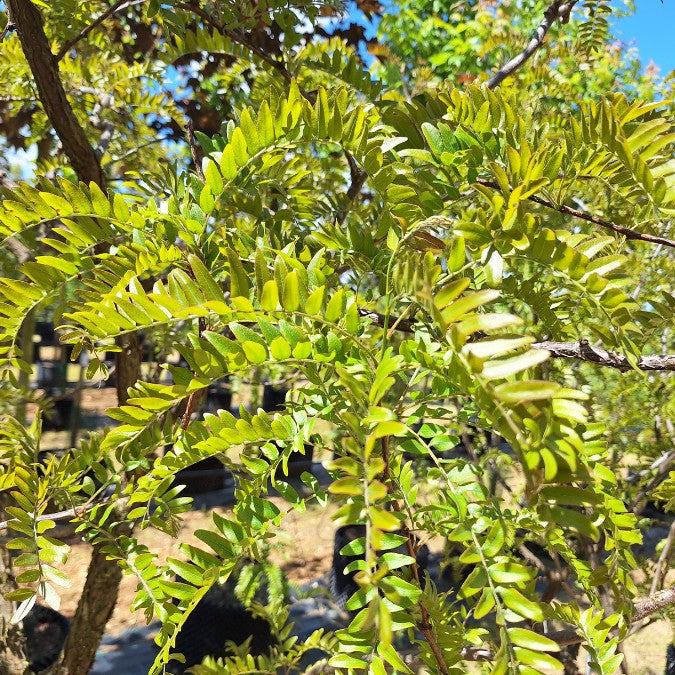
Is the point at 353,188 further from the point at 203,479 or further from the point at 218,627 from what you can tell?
the point at 203,479

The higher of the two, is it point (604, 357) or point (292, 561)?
point (604, 357)

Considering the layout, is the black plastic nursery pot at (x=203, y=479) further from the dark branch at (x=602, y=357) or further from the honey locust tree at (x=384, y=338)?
the dark branch at (x=602, y=357)

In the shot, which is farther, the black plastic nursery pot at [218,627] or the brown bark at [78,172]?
the black plastic nursery pot at [218,627]

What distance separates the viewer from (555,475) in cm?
36

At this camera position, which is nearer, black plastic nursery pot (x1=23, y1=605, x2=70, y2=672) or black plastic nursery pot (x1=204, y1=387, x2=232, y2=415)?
black plastic nursery pot (x1=23, y1=605, x2=70, y2=672)

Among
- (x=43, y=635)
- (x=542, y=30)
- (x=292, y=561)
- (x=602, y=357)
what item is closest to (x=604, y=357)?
(x=602, y=357)

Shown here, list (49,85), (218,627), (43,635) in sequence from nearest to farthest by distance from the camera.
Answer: (49,85) → (43,635) → (218,627)

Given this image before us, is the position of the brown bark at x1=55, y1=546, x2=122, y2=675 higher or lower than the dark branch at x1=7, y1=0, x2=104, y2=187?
lower

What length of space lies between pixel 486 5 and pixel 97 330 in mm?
4832

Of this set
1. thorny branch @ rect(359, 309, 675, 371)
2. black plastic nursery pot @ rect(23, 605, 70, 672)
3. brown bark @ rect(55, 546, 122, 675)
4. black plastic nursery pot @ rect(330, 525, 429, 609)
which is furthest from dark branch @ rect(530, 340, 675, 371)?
black plastic nursery pot @ rect(330, 525, 429, 609)

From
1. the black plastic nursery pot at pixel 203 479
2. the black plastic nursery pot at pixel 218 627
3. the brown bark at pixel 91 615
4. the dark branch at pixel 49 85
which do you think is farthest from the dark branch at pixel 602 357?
the black plastic nursery pot at pixel 203 479

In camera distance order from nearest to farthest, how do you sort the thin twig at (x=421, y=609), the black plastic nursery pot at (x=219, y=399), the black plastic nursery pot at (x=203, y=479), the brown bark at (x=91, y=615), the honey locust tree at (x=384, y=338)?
the honey locust tree at (x=384, y=338) → the thin twig at (x=421, y=609) → the brown bark at (x=91, y=615) → the black plastic nursery pot at (x=203, y=479) → the black plastic nursery pot at (x=219, y=399)

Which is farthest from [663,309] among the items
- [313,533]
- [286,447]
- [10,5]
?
[313,533]

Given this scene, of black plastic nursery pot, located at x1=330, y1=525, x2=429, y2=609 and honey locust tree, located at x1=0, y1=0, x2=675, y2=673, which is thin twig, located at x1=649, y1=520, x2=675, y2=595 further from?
black plastic nursery pot, located at x1=330, y1=525, x2=429, y2=609
